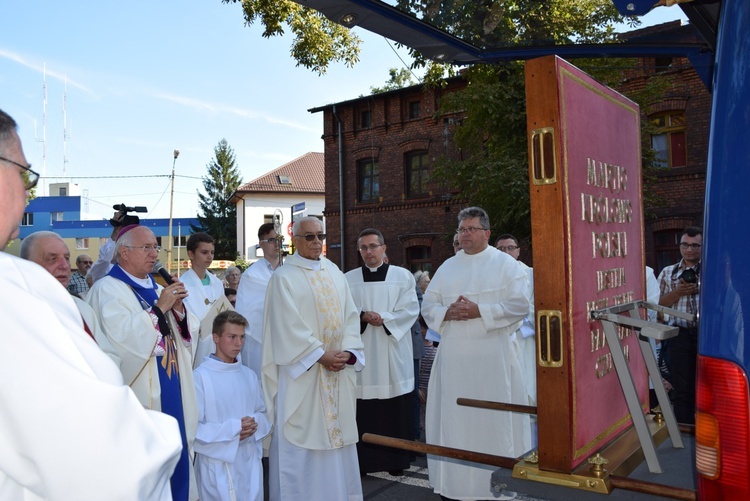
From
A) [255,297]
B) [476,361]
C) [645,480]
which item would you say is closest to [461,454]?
[645,480]

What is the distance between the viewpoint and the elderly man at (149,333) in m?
4.18

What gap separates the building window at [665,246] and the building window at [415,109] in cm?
1027

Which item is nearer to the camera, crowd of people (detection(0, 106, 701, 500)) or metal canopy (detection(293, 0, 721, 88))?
metal canopy (detection(293, 0, 721, 88))

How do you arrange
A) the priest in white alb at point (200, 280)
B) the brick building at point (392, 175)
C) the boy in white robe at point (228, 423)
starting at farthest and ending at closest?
the brick building at point (392, 175), the priest in white alb at point (200, 280), the boy in white robe at point (228, 423)

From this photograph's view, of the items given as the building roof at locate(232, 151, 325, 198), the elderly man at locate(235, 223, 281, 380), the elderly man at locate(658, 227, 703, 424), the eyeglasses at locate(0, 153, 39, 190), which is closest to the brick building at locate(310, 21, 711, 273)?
the elderly man at locate(658, 227, 703, 424)

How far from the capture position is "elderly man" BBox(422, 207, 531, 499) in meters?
5.16

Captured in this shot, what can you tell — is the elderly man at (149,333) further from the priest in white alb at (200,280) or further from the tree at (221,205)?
the tree at (221,205)

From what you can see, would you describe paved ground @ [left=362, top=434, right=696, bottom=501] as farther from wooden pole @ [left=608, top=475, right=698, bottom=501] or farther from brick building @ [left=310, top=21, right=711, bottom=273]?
brick building @ [left=310, top=21, right=711, bottom=273]

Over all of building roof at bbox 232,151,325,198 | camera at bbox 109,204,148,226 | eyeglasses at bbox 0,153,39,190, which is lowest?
eyeglasses at bbox 0,153,39,190

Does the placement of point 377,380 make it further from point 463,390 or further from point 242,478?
point 242,478

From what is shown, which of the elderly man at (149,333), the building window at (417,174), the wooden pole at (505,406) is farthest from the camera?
the building window at (417,174)

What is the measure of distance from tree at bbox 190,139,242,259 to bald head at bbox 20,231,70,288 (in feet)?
184

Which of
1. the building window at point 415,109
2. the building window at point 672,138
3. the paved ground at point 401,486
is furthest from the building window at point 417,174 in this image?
the paved ground at point 401,486

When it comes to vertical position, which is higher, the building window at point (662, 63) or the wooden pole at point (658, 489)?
the building window at point (662, 63)
